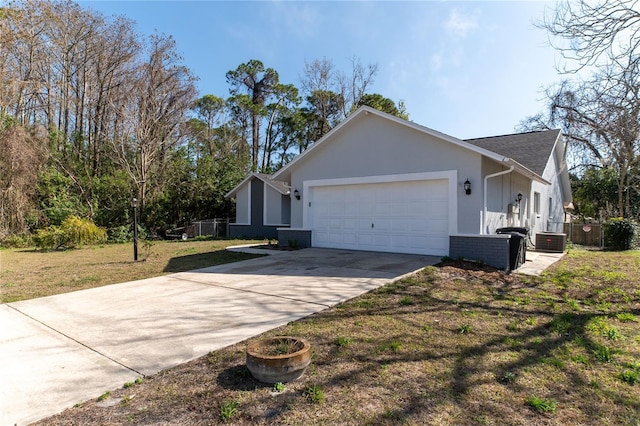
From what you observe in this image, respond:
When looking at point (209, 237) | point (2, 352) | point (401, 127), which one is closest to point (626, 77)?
point (401, 127)

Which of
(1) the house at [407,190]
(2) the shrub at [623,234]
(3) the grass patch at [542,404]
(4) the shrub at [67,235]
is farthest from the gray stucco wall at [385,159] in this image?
(2) the shrub at [623,234]

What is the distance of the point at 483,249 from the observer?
864 cm

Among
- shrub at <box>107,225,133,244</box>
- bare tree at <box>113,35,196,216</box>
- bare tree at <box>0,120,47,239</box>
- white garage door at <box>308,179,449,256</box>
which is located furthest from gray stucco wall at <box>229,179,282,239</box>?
bare tree at <box>0,120,47,239</box>

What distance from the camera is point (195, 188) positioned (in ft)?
67.8

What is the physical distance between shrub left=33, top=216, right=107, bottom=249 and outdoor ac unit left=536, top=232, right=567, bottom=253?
56.8 feet

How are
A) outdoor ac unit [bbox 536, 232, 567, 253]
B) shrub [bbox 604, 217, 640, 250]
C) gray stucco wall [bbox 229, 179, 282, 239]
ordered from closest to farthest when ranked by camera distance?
outdoor ac unit [bbox 536, 232, 567, 253], shrub [bbox 604, 217, 640, 250], gray stucco wall [bbox 229, 179, 282, 239]

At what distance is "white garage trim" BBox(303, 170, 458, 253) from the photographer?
9.20 m

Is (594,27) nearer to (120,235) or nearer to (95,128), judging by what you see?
(120,235)

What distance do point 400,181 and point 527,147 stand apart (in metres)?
7.51

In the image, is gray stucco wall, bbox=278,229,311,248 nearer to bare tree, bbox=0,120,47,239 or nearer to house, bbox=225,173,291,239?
house, bbox=225,173,291,239

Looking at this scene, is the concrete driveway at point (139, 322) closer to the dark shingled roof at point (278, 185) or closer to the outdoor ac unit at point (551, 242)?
the outdoor ac unit at point (551, 242)

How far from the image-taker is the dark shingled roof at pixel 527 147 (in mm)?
12966

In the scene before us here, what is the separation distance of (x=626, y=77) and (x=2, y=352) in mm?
10689

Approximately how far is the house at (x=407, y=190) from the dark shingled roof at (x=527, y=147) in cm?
6
